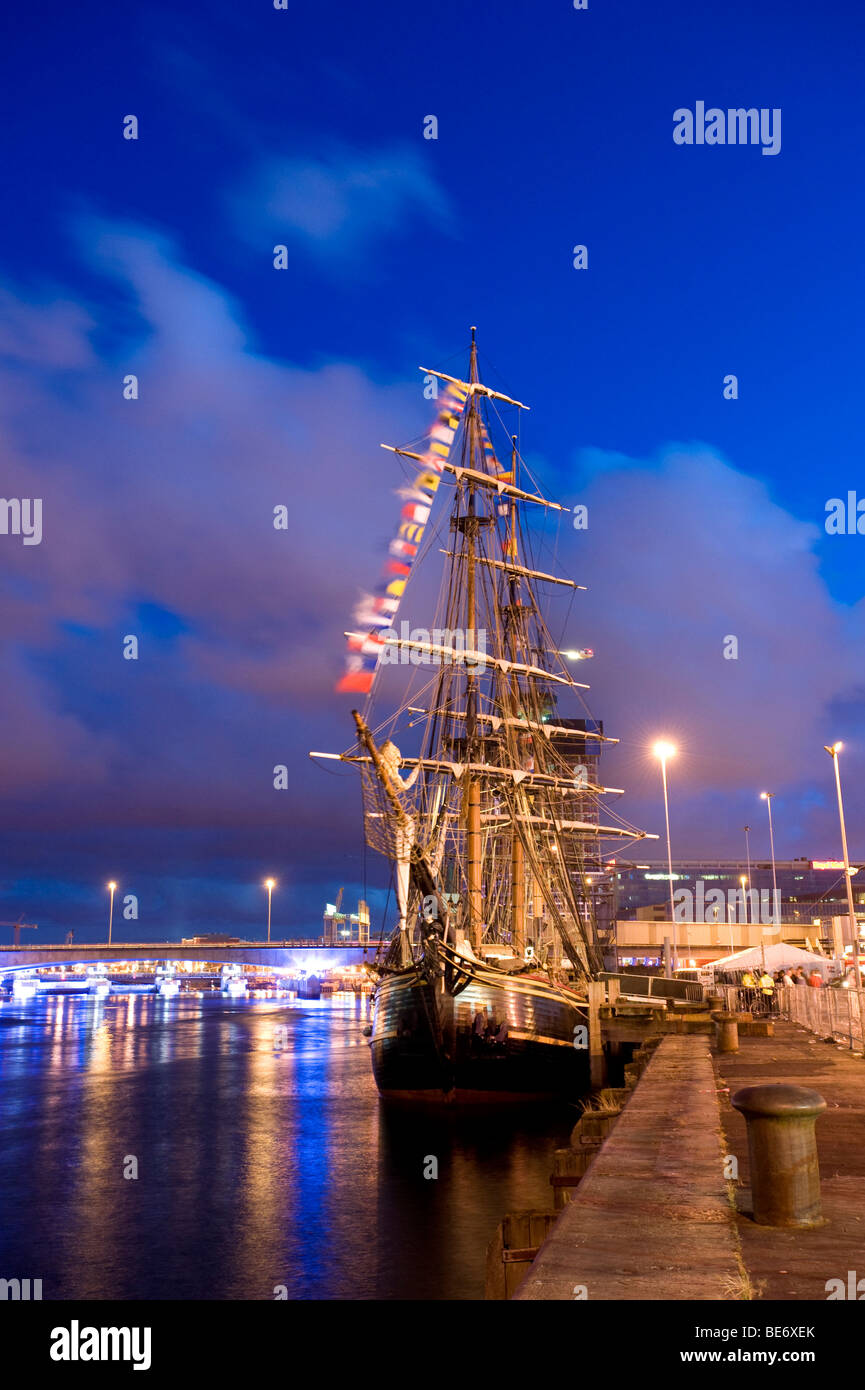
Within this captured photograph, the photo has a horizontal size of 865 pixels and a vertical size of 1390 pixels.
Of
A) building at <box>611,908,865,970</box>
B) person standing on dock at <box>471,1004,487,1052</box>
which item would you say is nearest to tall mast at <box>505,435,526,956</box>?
person standing on dock at <box>471,1004,487,1052</box>

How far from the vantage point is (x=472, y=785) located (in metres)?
49.5

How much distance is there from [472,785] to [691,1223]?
135 feet

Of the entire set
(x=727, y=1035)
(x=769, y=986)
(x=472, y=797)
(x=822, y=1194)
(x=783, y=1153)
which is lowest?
(x=769, y=986)

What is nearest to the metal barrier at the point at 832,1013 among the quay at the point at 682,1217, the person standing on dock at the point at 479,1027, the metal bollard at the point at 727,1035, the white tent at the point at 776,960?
the metal bollard at the point at 727,1035

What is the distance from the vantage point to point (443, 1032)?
3925cm

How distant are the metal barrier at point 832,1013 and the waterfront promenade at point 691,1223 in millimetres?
9133

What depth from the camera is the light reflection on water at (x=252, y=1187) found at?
2047 centimetres

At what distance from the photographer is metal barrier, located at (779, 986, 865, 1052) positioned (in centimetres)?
2434

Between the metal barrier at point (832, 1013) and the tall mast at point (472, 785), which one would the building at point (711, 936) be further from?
the metal barrier at point (832, 1013)

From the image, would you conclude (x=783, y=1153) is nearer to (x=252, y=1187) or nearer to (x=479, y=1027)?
(x=252, y=1187)

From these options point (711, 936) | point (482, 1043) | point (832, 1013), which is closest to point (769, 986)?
point (482, 1043)

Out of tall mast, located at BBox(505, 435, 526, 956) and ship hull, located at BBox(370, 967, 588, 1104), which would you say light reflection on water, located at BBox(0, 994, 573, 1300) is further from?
tall mast, located at BBox(505, 435, 526, 956)
